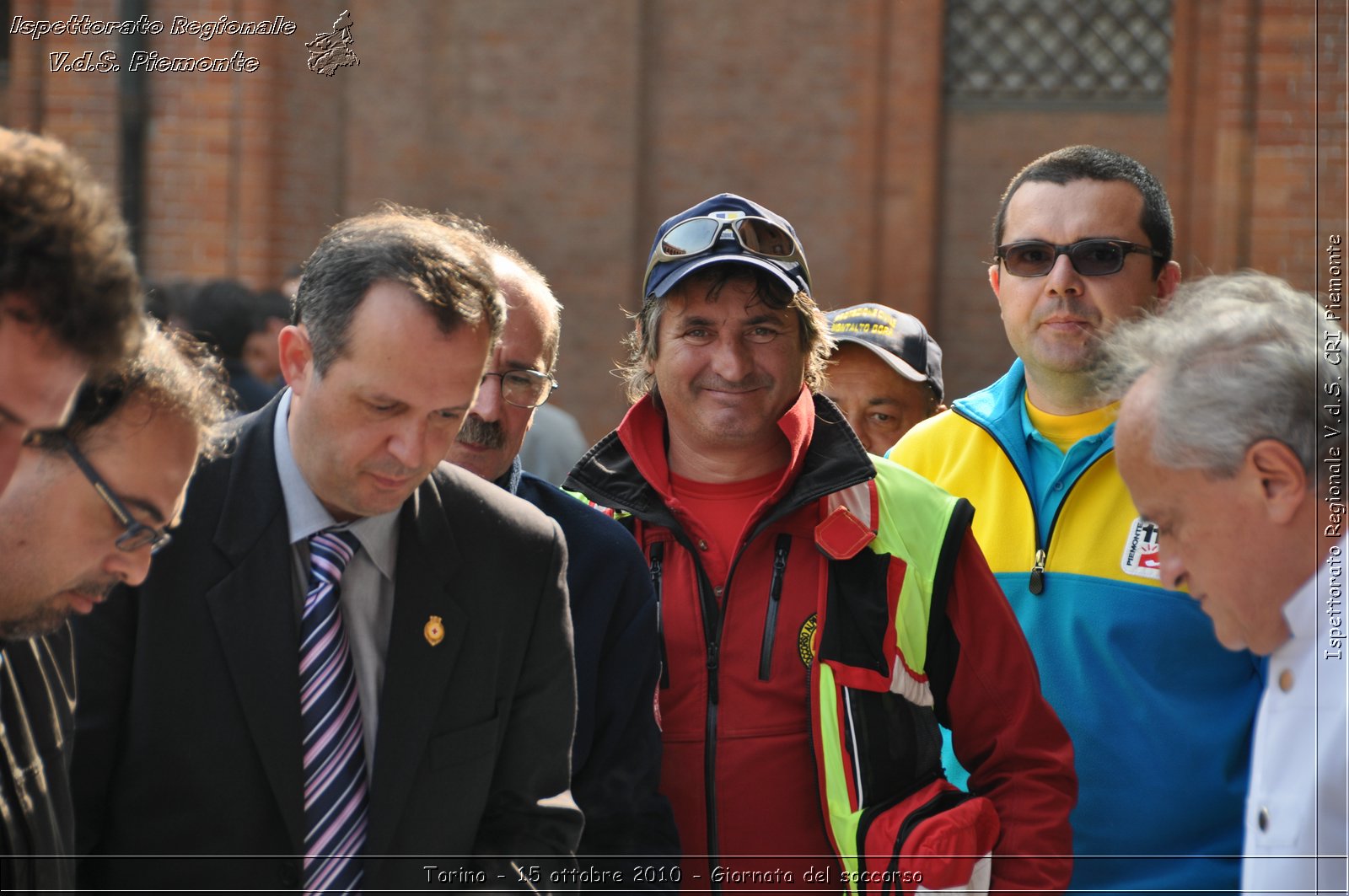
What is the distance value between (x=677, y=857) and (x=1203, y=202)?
7.13 metres

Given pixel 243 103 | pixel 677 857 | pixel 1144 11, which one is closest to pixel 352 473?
pixel 677 857

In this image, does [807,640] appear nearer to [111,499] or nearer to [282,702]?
[282,702]

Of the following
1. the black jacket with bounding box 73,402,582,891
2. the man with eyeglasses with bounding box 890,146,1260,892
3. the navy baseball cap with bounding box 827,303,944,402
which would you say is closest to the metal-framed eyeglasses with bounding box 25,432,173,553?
the black jacket with bounding box 73,402,582,891

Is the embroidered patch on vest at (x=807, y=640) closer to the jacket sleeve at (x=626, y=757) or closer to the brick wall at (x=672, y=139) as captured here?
the jacket sleeve at (x=626, y=757)

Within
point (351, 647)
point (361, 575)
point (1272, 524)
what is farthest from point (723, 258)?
point (1272, 524)

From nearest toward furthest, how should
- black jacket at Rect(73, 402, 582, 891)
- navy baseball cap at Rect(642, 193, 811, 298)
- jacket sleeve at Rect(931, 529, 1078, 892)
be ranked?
1. black jacket at Rect(73, 402, 582, 891)
2. jacket sleeve at Rect(931, 529, 1078, 892)
3. navy baseball cap at Rect(642, 193, 811, 298)

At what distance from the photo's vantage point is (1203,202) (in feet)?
27.9

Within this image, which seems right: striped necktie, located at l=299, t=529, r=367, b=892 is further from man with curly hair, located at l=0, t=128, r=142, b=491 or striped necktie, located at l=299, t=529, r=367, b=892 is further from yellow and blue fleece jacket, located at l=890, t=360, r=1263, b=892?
yellow and blue fleece jacket, located at l=890, t=360, r=1263, b=892

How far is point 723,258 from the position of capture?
9.89 ft

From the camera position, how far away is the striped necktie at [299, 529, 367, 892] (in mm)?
2221

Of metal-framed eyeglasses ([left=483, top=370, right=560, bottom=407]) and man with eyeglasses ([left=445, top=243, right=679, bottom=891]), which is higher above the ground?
metal-framed eyeglasses ([left=483, top=370, right=560, bottom=407])

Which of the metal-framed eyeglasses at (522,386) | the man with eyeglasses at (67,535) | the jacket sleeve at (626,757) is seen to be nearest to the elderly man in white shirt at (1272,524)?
the jacket sleeve at (626,757)

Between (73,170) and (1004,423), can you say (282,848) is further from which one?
(1004,423)

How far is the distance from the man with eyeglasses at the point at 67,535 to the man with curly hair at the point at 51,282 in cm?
24
